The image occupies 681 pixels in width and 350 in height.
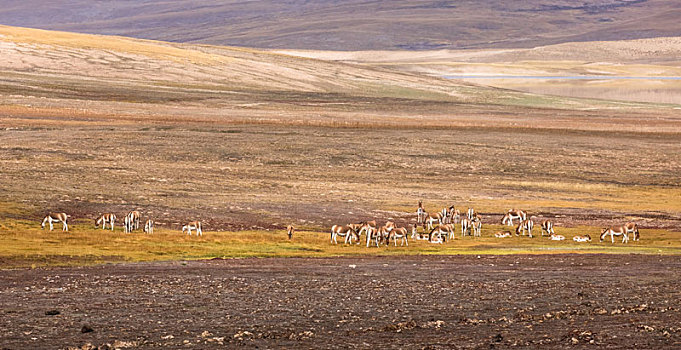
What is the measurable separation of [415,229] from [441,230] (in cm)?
76

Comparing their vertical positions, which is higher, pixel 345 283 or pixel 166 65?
pixel 166 65

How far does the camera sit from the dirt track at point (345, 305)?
43.8 feet

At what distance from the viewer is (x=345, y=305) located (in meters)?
15.8

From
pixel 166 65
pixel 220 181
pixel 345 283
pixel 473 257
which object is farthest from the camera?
pixel 166 65

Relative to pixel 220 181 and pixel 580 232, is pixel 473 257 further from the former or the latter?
pixel 220 181

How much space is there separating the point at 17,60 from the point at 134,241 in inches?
3017

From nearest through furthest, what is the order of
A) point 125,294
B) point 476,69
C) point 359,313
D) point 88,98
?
point 359,313 < point 125,294 < point 88,98 < point 476,69

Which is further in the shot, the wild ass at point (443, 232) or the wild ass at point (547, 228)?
the wild ass at point (547, 228)

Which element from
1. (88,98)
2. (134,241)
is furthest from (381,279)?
(88,98)

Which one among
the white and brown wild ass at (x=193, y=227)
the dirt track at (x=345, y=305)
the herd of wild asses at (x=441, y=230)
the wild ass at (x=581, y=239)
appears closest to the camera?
the dirt track at (x=345, y=305)

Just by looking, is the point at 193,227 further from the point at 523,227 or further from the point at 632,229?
the point at 632,229

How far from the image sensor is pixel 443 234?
27328 millimetres

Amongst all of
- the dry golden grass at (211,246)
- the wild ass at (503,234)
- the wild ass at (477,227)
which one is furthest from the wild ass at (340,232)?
the wild ass at (503,234)

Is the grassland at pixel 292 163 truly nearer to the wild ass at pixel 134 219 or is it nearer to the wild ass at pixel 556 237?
the wild ass at pixel 556 237
